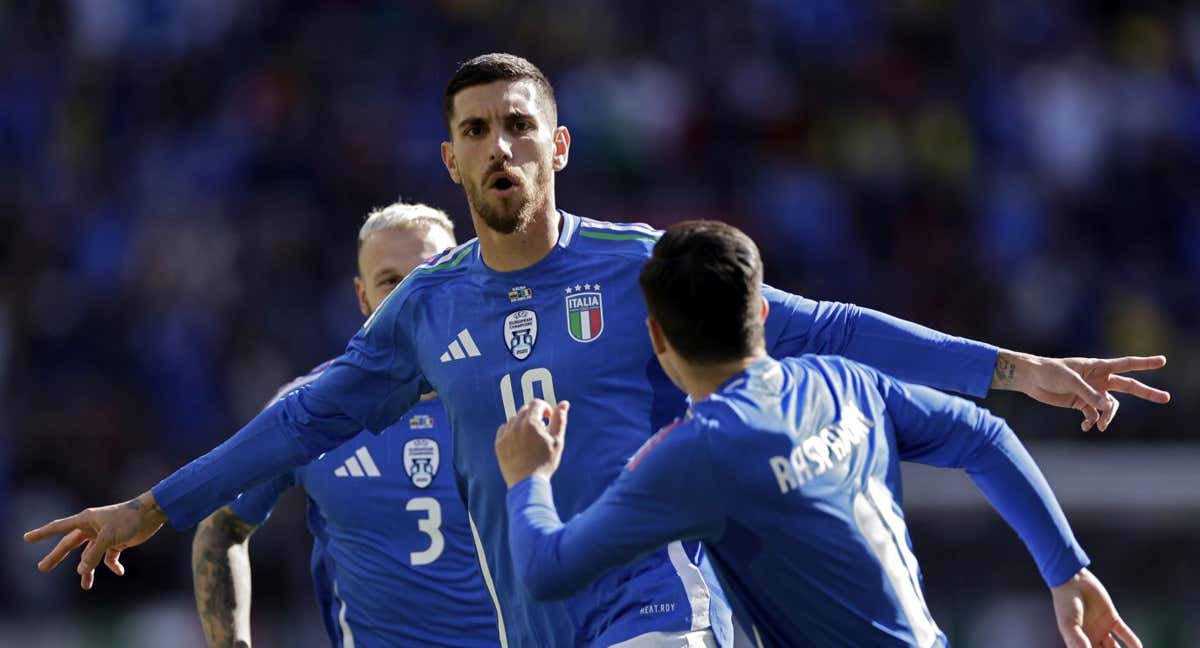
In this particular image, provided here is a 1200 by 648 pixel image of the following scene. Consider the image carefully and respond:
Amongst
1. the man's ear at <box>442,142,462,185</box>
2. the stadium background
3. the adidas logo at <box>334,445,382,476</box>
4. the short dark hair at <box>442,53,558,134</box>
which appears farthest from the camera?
the stadium background

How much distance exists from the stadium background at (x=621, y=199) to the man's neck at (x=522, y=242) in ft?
24.0

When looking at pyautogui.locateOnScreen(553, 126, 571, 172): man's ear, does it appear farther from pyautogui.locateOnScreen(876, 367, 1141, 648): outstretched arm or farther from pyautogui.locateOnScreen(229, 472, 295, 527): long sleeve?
pyautogui.locateOnScreen(229, 472, 295, 527): long sleeve

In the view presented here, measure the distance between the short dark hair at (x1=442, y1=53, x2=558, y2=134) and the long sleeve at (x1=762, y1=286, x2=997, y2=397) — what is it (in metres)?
0.97

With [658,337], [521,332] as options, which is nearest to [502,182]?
[521,332]

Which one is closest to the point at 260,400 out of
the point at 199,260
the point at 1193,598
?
the point at 199,260

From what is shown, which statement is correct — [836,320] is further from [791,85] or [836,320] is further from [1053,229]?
[791,85]

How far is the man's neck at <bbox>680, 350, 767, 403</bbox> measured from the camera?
4.05 metres

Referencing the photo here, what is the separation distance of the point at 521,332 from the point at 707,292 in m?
1.22

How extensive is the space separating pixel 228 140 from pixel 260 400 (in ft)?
11.2

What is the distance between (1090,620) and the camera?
4117 mm

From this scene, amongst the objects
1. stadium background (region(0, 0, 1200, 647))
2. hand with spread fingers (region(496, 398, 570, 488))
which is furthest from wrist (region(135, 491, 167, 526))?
stadium background (region(0, 0, 1200, 647))

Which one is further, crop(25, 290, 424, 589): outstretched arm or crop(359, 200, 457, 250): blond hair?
crop(359, 200, 457, 250): blond hair

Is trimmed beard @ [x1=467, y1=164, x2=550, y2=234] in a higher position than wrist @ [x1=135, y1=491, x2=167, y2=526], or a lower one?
higher

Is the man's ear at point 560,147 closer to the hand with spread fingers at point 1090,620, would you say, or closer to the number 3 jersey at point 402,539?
the number 3 jersey at point 402,539
